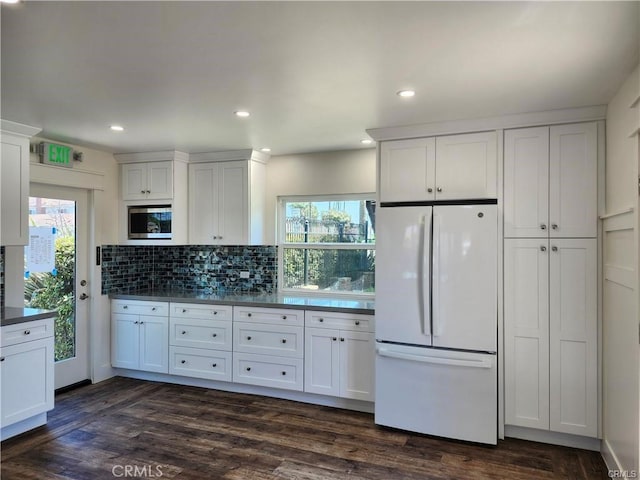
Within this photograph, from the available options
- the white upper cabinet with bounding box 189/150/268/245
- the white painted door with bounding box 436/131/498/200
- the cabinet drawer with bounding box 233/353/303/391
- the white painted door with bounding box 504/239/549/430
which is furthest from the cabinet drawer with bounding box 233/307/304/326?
the white painted door with bounding box 504/239/549/430

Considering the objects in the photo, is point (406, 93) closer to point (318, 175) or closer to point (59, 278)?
point (318, 175)

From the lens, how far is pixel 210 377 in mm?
4195

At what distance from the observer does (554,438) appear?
10.1 feet

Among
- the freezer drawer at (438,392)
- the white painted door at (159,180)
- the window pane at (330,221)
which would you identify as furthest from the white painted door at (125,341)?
the freezer drawer at (438,392)

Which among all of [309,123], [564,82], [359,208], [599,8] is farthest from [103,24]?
[359,208]

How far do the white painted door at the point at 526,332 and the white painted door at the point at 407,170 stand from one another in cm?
76

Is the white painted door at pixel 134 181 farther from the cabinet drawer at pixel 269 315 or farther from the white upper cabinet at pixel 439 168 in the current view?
the white upper cabinet at pixel 439 168

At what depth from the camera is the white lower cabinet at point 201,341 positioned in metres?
4.14

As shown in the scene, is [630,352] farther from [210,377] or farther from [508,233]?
[210,377]

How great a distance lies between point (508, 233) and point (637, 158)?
1.03m

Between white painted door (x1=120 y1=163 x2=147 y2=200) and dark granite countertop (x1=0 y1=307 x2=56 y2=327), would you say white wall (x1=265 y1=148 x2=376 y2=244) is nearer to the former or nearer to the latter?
white painted door (x1=120 y1=163 x2=147 y2=200)

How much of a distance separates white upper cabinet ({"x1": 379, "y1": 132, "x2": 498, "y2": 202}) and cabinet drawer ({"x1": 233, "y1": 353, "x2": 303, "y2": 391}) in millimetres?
1747

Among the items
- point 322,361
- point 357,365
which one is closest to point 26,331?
point 322,361

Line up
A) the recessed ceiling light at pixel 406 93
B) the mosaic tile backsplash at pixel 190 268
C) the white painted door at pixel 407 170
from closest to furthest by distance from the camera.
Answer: the recessed ceiling light at pixel 406 93 → the white painted door at pixel 407 170 → the mosaic tile backsplash at pixel 190 268
